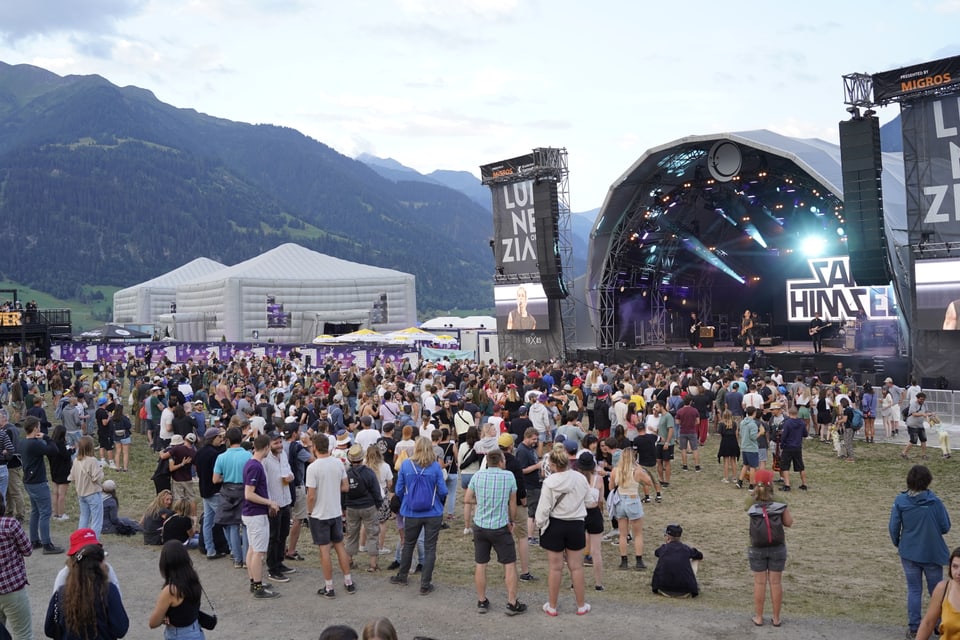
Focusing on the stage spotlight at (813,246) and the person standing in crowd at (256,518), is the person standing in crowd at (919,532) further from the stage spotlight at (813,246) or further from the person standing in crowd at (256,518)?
the stage spotlight at (813,246)

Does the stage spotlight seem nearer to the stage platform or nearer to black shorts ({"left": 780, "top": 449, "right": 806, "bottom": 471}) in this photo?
the stage platform

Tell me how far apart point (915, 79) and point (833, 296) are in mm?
11364

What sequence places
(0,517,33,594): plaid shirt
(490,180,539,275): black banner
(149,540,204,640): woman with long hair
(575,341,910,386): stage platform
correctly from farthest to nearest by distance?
(490,180,539,275): black banner
(575,341,910,386): stage platform
(0,517,33,594): plaid shirt
(149,540,204,640): woman with long hair

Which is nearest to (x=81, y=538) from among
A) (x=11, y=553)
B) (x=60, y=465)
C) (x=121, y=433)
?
(x=11, y=553)

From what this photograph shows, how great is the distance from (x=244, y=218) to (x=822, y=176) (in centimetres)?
14179

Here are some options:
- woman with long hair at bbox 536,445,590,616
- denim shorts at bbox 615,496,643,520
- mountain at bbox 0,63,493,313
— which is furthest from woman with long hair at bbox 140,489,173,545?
mountain at bbox 0,63,493,313

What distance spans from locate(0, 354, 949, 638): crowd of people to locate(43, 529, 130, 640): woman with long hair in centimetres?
2

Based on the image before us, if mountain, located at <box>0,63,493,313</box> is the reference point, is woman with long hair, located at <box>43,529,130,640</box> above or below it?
below

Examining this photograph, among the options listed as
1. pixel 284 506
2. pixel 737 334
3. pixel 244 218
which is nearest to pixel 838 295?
pixel 737 334

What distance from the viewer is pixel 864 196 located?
22.6 meters

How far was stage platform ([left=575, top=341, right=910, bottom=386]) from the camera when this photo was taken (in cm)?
2467

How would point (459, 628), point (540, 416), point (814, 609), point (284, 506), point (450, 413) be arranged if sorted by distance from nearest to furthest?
1. point (459, 628)
2. point (814, 609)
3. point (284, 506)
4. point (540, 416)
5. point (450, 413)

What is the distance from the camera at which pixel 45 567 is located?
9359 millimetres

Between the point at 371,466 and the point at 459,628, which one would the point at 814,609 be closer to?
the point at 459,628
